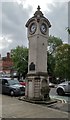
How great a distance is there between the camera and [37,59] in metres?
16.5

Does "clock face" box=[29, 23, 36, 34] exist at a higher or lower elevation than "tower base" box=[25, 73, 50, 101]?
higher

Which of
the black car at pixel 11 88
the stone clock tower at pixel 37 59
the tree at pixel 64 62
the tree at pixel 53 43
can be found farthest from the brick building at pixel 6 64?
the stone clock tower at pixel 37 59

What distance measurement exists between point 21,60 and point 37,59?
45586 mm

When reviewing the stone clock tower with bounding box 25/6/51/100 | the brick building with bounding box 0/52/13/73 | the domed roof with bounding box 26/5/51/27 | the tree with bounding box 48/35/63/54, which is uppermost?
the tree with bounding box 48/35/63/54

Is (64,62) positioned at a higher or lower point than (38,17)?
lower

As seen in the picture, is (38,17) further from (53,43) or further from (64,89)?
(53,43)

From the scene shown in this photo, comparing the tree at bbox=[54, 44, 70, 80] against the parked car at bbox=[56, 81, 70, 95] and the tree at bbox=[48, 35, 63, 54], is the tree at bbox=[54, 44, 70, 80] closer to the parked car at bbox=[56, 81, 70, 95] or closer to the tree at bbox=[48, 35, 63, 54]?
the parked car at bbox=[56, 81, 70, 95]

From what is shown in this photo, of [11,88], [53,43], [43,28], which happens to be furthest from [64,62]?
[53,43]

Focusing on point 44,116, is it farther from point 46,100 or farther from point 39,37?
point 39,37

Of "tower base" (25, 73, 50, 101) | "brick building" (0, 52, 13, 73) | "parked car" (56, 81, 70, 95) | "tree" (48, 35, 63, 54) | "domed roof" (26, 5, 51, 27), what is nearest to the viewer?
"tower base" (25, 73, 50, 101)

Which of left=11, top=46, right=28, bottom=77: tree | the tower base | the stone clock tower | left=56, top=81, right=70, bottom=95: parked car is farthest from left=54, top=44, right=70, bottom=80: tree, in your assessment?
left=11, top=46, right=28, bottom=77: tree

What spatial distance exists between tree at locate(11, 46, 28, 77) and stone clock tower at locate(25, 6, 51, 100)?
142 feet

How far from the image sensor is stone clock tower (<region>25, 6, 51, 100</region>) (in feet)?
53.9

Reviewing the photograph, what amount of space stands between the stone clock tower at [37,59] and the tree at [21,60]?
43240 mm
